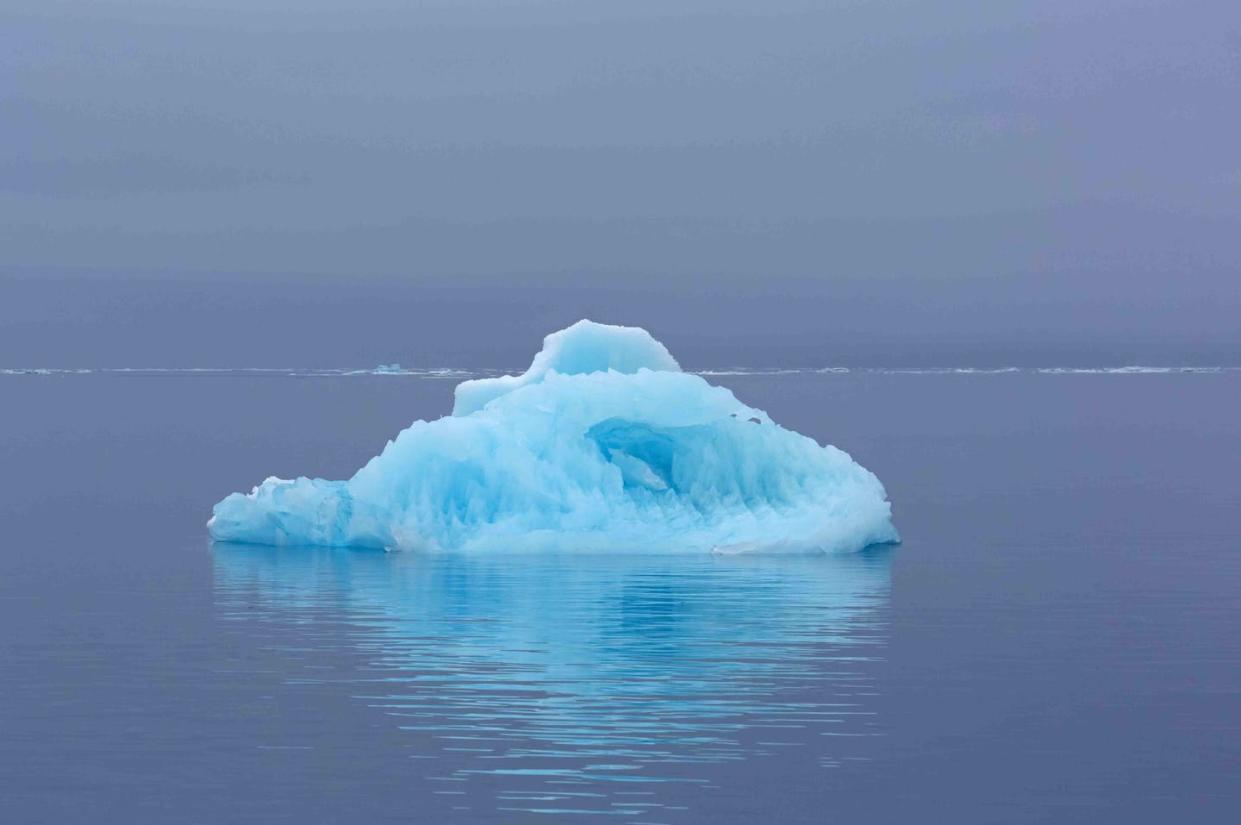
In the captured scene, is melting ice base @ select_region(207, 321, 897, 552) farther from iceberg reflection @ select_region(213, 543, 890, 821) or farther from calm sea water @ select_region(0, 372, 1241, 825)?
calm sea water @ select_region(0, 372, 1241, 825)

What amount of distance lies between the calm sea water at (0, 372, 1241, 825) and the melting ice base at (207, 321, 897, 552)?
60 cm

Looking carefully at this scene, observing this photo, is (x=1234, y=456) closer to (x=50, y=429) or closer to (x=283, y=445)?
(x=283, y=445)

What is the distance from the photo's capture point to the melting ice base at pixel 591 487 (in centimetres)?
2786

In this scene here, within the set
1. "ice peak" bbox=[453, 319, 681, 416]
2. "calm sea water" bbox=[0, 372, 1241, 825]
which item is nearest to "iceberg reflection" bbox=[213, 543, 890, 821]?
"calm sea water" bbox=[0, 372, 1241, 825]

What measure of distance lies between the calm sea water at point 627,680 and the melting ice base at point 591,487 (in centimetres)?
60

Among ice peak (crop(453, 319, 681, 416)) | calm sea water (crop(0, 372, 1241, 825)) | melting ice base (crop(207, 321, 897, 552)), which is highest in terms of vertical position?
ice peak (crop(453, 319, 681, 416))

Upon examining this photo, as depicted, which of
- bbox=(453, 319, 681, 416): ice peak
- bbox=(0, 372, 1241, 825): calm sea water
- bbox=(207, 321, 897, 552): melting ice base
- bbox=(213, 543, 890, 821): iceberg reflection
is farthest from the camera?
bbox=(453, 319, 681, 416): ice peak

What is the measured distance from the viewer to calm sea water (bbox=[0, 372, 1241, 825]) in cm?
1424

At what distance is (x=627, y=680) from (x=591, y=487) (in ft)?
33.4

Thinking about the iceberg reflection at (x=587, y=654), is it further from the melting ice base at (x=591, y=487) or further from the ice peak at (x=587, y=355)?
the ice peak at (x=587, y=355)

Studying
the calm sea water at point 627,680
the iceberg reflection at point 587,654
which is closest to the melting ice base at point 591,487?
the iceberg reflection at point 587,654

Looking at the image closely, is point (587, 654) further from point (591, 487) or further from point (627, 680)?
point (591, 487)

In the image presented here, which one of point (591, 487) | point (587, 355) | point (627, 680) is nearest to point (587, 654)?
point (627, 680)

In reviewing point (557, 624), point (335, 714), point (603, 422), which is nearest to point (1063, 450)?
point (603, 422)
